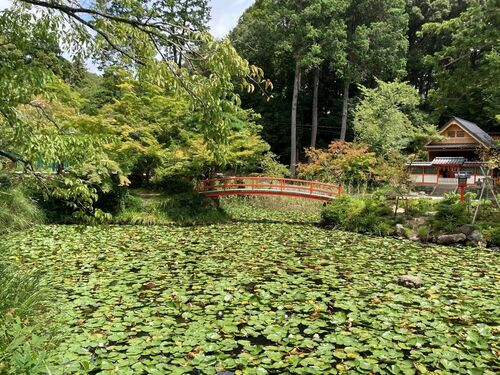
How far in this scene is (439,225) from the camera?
39.0 feet

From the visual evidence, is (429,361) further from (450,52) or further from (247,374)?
(450,52)

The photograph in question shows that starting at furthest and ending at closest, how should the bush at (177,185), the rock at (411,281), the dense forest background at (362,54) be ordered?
the bush at (177,185)
the dense forest background at (362,54)
the rock at (411,281)

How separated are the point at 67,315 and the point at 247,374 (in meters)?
2.66

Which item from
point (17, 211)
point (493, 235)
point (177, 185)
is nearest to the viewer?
point (493, 235)

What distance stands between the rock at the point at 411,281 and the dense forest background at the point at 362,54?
6.42 m

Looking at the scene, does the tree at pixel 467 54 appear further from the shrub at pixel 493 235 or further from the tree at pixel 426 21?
the tree at pixel 426 21

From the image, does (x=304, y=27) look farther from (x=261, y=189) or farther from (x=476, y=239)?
(x=476, y=239)

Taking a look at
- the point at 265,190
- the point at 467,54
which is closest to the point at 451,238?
the point at 265,190

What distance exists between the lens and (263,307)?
5.70 meters

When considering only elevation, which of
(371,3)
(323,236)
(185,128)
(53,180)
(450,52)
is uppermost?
(371,3)

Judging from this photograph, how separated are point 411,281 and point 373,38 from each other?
2012cm

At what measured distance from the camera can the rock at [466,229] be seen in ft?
37.0

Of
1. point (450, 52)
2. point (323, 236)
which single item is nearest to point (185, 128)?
point (323, 236)

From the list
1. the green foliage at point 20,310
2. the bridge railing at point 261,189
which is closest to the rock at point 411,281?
the green foliage at point 20,310
